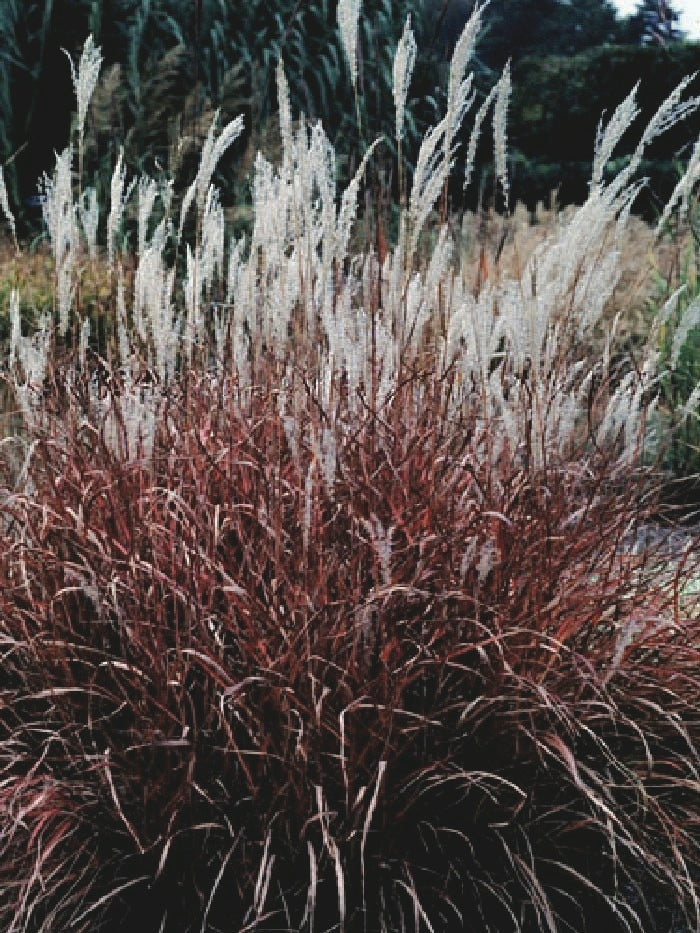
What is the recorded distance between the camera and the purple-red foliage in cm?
211

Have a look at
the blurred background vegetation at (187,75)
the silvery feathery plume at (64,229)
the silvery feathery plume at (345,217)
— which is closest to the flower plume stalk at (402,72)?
the silvery feathery plume at (345,217)

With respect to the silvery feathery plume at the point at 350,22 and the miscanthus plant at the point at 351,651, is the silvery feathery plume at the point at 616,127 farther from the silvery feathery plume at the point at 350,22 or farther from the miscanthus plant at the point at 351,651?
the silvery feathery plume at the point at 350,22

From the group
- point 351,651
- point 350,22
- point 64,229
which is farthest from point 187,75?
point 351,651

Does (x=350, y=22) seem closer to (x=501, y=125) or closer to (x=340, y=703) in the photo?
(x=501, y=125)

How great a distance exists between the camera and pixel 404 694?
88.7 inches

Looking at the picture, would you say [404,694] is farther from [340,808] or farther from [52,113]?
[52,113]

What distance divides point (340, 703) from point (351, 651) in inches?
3.8

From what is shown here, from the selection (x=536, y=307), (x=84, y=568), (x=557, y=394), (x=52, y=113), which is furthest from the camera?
(x=52, y=113)

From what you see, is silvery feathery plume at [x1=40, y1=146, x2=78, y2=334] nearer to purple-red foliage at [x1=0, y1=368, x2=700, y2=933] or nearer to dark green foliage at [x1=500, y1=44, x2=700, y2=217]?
purple-red foliage at [x1=0, y1=368, x2=700, y2=933]

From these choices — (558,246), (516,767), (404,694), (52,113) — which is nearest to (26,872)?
(404,694)

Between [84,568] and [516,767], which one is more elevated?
[84,568]

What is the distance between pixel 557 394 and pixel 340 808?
2.91 feet

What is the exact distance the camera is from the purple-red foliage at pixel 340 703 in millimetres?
2107

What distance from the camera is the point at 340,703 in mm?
2172
